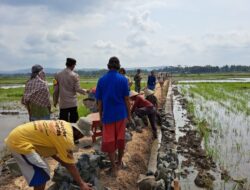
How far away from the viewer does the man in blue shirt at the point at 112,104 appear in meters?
4.80

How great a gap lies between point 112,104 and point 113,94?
144 millimetres

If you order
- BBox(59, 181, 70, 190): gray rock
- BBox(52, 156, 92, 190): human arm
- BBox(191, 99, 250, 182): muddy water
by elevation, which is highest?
BBox(52, 156, 92, 190): human arm

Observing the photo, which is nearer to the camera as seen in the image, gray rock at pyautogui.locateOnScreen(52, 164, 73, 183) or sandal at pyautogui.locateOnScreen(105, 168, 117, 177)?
gray rock at pyautogui.locateOnScreen(52, 164, 73, 183)

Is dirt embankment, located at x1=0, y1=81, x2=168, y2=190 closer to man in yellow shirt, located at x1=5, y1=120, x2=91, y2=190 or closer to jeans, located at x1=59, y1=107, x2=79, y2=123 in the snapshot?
jeans, located at x1=59, y1=107, x2=79, y2=123

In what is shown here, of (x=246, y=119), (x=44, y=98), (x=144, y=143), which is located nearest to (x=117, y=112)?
(x=44, y=98)

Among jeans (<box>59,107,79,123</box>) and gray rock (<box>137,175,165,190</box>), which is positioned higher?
jeans (<box>59,107,79,123</box>)

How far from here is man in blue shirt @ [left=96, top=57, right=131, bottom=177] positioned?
480 centimetres

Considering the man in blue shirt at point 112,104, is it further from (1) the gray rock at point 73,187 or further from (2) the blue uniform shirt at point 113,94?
(1) the gray rock at point 73,187

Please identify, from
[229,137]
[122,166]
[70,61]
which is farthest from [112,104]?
[229,137]

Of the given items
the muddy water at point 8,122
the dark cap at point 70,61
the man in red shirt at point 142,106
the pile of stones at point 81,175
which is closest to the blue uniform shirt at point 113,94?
the pile of stones at point 81,175

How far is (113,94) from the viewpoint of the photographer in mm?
4805

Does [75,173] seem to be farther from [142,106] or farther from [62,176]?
[142,106]

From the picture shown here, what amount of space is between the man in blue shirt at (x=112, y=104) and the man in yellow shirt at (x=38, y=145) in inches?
60.6

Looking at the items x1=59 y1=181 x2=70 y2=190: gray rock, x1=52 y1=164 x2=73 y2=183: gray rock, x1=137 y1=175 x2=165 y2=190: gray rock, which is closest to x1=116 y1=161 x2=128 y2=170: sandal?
x1=137 y1=175 x2=165 y2=190: gray rock
